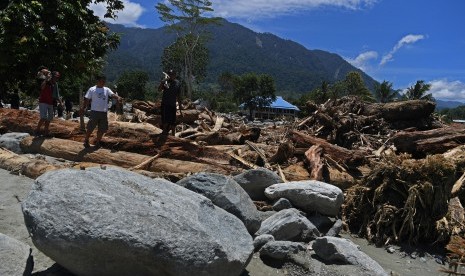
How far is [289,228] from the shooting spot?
680cm

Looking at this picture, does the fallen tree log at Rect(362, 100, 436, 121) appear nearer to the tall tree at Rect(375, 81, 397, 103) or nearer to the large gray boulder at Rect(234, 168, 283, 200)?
the large gray boulder at Rect(234, 168, 283, 200)

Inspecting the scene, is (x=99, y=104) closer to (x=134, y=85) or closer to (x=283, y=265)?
(x=283, y=265)

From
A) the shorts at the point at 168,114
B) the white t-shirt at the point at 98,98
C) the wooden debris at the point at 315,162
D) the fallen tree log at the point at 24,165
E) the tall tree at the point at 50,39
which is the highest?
the tall tree at the point at 50,39

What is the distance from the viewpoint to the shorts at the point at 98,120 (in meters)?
9.94

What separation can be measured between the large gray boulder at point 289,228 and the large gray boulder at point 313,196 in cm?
82

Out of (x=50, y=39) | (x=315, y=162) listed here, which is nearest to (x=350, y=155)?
(x=315, y=162)

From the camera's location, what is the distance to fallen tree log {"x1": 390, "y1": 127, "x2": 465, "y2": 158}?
1019 cm

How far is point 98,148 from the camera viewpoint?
1005 centimetres

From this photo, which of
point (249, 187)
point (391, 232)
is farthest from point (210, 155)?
point (391, 232)

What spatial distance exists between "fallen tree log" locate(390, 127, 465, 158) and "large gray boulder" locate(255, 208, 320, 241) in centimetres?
437

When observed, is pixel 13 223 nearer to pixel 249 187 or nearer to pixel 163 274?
pixel 163 274

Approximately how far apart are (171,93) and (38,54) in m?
7.18

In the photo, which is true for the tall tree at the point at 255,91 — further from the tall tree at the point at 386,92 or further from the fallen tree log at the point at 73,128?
the fallen tree log at the point at 73,128

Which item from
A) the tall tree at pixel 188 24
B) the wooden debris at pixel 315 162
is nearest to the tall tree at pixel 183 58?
the tall tree at pixel 188 24
